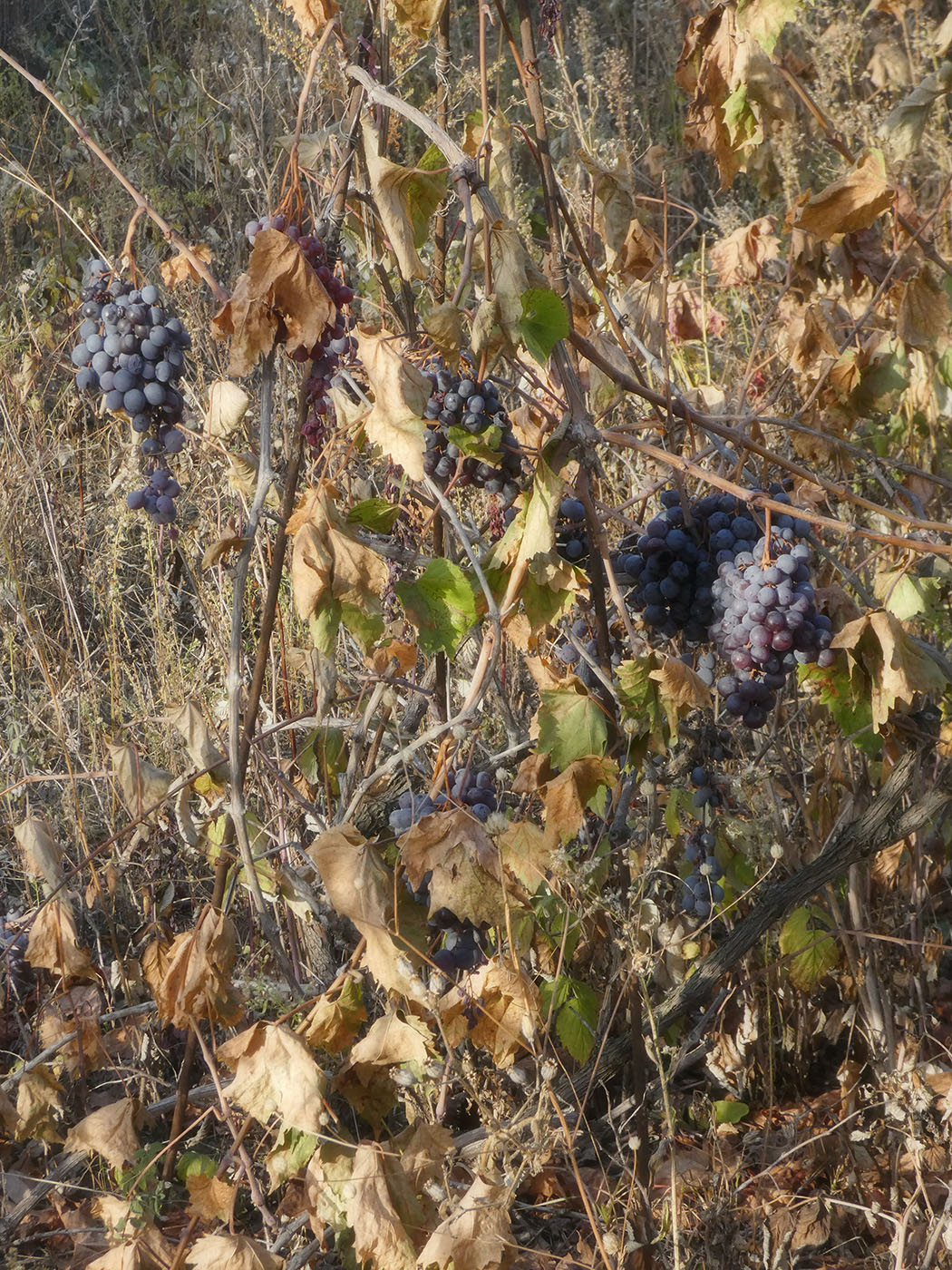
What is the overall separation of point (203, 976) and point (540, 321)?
0.94 metres

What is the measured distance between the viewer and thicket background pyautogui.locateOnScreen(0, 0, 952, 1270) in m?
1.40

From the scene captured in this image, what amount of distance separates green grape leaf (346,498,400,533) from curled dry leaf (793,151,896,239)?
2.37 ft

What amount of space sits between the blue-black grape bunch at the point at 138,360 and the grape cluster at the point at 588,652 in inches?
22.5

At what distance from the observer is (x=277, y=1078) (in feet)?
4.57

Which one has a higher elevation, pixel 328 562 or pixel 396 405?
pixel 396 405

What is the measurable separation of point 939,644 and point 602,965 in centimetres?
96

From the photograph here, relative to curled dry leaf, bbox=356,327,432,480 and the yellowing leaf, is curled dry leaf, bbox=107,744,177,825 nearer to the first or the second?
curled dry leaf, bbox=356,327,432,480

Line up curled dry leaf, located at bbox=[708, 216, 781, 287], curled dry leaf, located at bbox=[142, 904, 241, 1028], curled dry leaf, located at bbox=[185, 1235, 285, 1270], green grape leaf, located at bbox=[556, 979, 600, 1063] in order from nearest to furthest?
curled dry leaf, located at bbox=[185, 1235, 285, 1270], curled dry leaf, located at bbox=[142, 904, 241, 1028], green grape leaf, located at bbox=[556, 979, 600, 1063], curled dry leaf, located at bbox=[708, 216, 781, 287]

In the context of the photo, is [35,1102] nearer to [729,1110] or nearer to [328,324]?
[729,1110]

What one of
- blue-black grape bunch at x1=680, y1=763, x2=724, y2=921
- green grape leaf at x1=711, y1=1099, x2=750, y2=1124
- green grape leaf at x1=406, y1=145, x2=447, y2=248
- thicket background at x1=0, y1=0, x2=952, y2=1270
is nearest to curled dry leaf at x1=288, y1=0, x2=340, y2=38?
thicket background at x1=0, y1=0, x2=952, y2=1270

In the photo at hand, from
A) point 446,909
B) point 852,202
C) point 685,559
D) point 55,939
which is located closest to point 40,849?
point 55,939

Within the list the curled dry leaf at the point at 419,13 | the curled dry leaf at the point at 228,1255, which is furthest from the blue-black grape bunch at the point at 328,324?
the curled dry leaf at the point at 228,1255

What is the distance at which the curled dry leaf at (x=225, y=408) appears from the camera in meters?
1.48

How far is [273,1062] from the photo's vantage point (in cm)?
140
